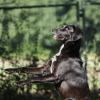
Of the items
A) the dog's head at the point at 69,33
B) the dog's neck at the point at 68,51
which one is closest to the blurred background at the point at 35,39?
the dog's neck at the point at 68,51

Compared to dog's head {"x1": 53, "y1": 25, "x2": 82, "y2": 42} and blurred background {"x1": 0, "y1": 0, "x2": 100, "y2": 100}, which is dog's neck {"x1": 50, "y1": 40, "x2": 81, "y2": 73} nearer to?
dog's head {"x1": 53, "y1": 25, "x2": 82, "y2": 42}

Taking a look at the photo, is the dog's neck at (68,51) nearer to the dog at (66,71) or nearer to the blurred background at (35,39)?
the dog at (66,71)

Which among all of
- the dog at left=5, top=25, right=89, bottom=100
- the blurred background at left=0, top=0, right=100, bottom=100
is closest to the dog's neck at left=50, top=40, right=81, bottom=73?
the dog at left=5, top=25, right=89, bottom=100

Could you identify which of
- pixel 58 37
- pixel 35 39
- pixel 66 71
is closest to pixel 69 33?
pixel 58 37

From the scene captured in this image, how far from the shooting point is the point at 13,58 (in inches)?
348

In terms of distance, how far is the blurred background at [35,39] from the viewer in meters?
8.67

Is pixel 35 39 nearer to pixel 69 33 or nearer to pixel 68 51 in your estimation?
pixel 68 51

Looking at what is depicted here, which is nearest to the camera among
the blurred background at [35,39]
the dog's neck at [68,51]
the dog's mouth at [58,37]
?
the dog's mouth at [58,37]

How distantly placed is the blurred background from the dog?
9.31 feet

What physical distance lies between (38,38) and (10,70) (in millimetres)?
4233

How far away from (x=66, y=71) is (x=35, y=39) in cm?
406

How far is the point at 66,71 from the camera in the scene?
5.12m

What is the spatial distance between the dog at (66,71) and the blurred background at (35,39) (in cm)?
284

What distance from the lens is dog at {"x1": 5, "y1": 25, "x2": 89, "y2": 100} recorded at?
501 cm
